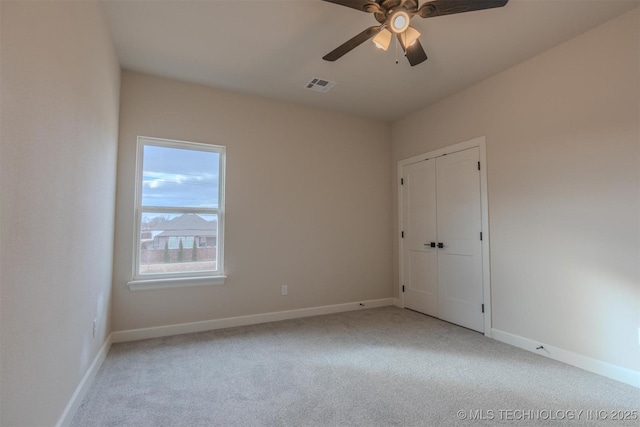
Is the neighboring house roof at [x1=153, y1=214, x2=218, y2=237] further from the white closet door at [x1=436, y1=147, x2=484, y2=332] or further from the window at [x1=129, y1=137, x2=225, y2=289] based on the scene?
the white closet door at [x1=436, y1=147, x2=484, y2=332]

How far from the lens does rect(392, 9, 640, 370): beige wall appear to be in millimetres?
2383

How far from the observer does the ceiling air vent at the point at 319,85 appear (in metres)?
3.52

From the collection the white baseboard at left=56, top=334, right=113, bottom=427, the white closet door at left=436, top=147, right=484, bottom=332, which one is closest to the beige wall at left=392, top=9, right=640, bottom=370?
the white closet door at left=436, top=147, right=484, bottom=332

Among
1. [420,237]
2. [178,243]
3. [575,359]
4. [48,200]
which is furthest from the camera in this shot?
[420,237]

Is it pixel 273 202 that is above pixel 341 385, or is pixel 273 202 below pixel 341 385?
above

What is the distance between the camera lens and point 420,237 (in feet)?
14.0

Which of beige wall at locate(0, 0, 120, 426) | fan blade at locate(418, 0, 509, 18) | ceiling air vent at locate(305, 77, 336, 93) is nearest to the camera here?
beige wall at locate(0, 0, 120, 426)

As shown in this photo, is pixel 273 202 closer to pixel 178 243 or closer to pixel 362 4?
pixel 178 243

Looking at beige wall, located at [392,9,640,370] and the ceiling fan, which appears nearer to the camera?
the ceiling fan

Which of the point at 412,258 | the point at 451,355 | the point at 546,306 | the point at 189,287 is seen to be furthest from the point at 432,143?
the point at 189,287

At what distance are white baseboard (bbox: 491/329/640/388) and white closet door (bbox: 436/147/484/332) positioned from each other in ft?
1.06

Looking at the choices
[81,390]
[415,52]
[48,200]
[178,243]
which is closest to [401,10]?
[415,52]

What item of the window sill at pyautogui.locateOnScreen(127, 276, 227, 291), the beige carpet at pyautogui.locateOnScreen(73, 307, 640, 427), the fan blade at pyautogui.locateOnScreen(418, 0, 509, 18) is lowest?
the beige carpet at pyautogui.locateOnScreen(73, 307, 640, 427)

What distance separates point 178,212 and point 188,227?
202 millimetres
